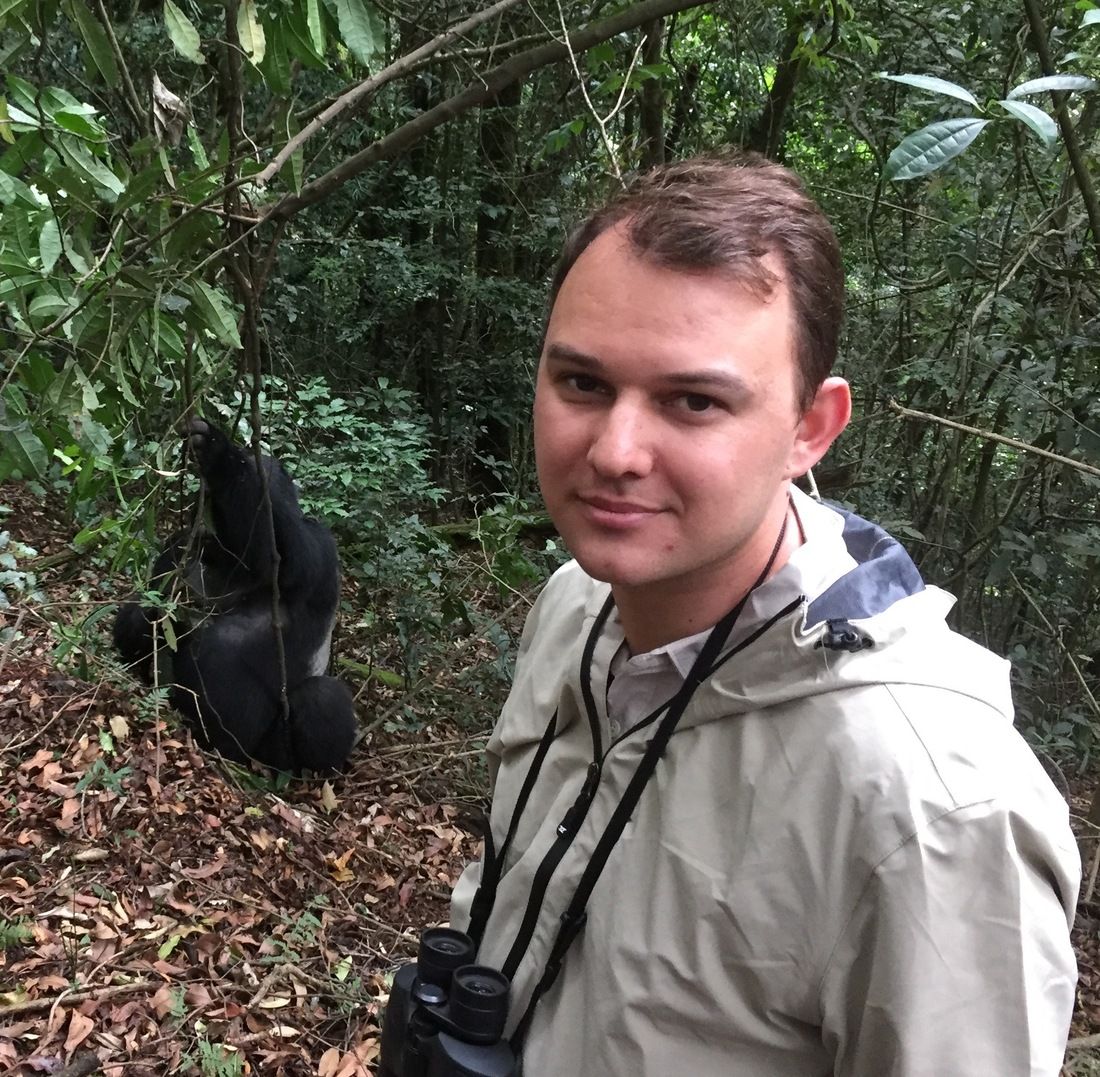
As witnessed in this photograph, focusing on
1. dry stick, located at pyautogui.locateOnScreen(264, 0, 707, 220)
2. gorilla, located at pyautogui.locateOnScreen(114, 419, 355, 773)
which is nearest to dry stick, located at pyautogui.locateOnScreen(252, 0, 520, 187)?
dry stick, located at pyautogui.locateOnScreen(264, 0, 707, 220)

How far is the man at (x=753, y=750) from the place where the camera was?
86 centimetres

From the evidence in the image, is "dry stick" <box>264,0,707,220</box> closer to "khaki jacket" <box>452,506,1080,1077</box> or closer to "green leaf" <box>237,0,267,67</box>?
"green leaf" <box>237,0,267,67</box>

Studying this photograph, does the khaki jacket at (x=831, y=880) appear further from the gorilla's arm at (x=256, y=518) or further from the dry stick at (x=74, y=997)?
the gorilla's arm at (x=256, y=518)

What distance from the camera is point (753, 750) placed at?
3.28 ft

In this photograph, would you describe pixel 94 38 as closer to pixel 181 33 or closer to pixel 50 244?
pixel 181 33

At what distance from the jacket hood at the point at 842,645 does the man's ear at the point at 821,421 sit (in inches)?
4.6

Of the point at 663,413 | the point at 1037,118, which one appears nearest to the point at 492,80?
the point at 1037,118

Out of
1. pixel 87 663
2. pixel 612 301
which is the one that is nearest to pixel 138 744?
pixel 87 663

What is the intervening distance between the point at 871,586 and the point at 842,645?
127 millimetres

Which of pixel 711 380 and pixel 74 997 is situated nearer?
pixel 711 380

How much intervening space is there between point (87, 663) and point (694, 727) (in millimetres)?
3363

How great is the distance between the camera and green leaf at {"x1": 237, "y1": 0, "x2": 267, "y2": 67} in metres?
1.84

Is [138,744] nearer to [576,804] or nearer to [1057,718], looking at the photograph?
[576,804]

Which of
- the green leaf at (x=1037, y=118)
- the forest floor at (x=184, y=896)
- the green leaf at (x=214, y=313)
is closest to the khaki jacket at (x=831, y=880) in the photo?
the green leaf at (x=1037, y=118)
